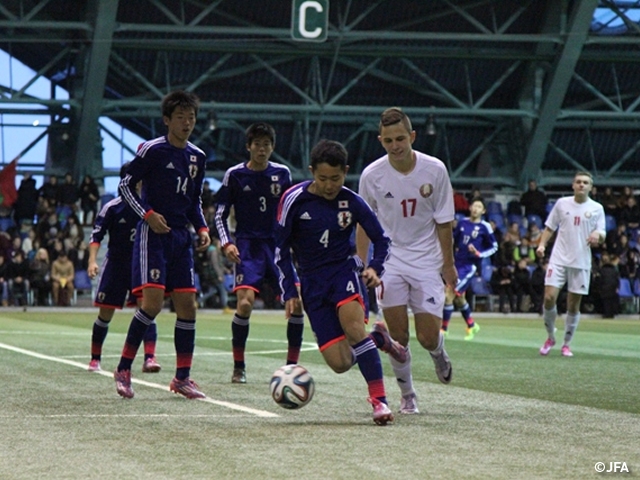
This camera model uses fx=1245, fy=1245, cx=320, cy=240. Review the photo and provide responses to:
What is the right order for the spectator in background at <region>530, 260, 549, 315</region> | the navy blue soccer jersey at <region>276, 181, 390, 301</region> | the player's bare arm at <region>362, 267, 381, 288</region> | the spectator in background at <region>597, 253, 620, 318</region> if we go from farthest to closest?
the spectator in background at <region>530, 260, 549, 315</region> < the spectator in background at <region>597, 253, 620, 318</region> < the navy blue soccer jersey at <region>276, 181, 390, 301</region> < the player's bare arm at <region>362, 267, 381, 288</region>

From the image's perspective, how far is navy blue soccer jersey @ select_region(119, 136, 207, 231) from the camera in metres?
9.90

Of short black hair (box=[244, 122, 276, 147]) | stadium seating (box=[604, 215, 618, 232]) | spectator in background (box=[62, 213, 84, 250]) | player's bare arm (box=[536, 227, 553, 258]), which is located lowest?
player's bare arm (box=[536, 227, 553, 258])

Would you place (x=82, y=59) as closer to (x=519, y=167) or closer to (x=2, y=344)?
(x=519, y=167)

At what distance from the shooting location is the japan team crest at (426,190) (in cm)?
903

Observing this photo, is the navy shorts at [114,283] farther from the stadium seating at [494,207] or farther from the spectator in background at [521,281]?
the stadium seating at [494,207]

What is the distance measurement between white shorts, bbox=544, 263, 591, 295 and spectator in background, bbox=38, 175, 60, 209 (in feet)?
67.8

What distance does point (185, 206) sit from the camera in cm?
1012

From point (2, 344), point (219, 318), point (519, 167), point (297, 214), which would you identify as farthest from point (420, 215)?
point (519, 167)

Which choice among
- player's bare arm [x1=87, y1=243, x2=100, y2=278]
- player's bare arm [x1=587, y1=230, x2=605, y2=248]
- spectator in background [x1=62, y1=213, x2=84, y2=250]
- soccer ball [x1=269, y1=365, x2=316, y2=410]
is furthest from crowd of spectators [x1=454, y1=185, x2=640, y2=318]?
soccer ball [x1=269, y1=365, x2=316, y2=410]

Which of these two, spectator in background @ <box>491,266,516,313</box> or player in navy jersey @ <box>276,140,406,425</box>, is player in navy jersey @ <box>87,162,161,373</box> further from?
spectator in background @ <box>491,266,516,313</box>

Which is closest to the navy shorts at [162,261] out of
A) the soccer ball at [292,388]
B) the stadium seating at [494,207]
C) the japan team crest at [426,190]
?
the soccer ball at [292,388]

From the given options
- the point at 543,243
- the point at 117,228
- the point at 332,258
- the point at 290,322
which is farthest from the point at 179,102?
the point at 543,243

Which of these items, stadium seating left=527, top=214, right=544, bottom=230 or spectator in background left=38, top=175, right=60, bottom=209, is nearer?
spectator in background left=38, top=175, right=60, bottom=209

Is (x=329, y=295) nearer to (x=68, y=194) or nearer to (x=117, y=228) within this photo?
(x=117, y=228)
